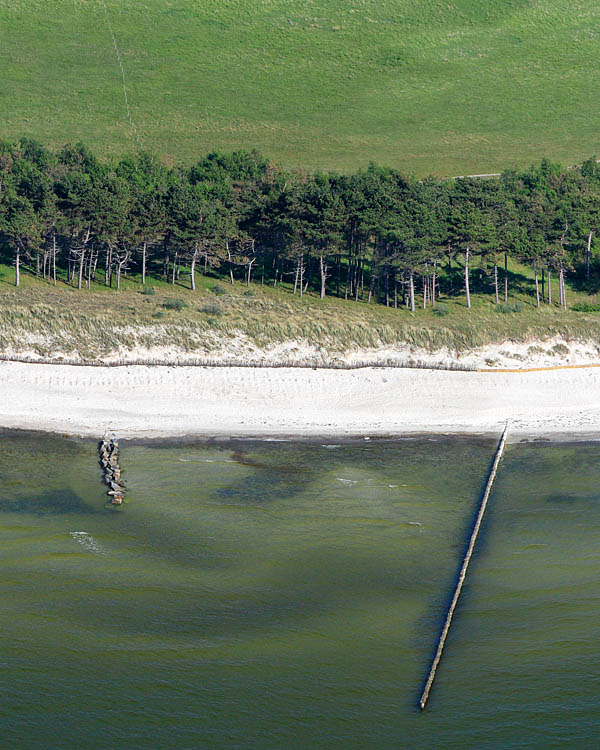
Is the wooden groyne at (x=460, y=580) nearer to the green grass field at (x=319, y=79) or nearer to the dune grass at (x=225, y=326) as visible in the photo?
the dune grass at (x=225, y=326)

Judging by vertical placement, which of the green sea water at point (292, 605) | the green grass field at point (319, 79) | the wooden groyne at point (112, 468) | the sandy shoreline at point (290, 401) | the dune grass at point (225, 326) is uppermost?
the green grass field at point (319, 79)

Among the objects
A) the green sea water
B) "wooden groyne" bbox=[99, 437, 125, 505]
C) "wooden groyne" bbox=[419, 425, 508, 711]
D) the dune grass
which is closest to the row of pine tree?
the dune grass

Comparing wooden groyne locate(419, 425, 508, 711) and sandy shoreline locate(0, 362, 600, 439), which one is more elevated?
sandy shoreline locate(0, 362, 600, 439)

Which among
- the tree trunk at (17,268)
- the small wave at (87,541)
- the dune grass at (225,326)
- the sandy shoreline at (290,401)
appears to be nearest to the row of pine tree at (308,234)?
the tree trunk at (17,268)

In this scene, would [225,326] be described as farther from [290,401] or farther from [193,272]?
[193,272]

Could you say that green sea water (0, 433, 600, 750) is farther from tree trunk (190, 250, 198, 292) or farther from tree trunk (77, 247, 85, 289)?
tree trunk (190, 250, 198, 292)

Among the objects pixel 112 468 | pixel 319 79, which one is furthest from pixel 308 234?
pixel 319 79

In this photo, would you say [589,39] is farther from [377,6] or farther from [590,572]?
[590,572]
